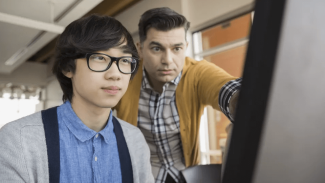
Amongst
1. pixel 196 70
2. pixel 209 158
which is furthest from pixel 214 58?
pixel 196 70

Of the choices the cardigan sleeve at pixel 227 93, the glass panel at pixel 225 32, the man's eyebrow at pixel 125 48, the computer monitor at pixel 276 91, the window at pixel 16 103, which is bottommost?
the computer monitor at pixel 276 91

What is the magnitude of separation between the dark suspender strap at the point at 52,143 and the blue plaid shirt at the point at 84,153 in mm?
28

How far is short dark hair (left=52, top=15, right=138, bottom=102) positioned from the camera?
34.6 inches

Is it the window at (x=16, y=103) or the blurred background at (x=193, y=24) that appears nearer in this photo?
the blurred background at (x=193, y=24)

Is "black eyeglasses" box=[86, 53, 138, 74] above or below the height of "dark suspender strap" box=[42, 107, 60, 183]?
above

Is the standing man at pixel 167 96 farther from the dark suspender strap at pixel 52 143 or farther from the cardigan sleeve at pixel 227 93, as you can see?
the dark suspender strap at pixel 52 143

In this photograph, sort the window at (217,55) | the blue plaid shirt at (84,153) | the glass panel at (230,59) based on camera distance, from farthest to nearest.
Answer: the glass panel at (230,59) → the window at (217,55) → the blue plaid shirt at (84,153)

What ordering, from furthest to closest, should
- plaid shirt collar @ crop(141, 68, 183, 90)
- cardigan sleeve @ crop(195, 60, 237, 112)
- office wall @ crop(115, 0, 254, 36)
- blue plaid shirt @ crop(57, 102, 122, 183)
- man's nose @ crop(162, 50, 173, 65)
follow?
office wall @ crop(115, 0, 254, 36) < plaid shirt collar @ crop(141, 68, 183, 90) < man's nose @ crop(162, 50, 173, 65) < cardigan sleeve @ crop(195, 60, 237, 112) < blue plaid shirt @ crop(57, 102, 122, 183)

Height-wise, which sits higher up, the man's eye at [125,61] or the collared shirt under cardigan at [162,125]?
the man's eye at [125,61]

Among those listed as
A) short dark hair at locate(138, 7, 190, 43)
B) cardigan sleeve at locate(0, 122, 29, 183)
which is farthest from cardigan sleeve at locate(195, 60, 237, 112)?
cardigan sleeve at locate(0, 122, 29, 183)

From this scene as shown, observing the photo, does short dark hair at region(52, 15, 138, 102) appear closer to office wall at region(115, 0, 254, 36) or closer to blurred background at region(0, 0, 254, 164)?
blurred background at region(0, 0, 254, 164)

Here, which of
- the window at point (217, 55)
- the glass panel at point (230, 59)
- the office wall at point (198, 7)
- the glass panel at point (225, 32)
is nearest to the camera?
the office wall at point (198, 7)

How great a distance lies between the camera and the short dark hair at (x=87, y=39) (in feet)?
2.89

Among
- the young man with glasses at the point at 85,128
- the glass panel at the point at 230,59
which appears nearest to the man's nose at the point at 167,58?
the young man with glasses at the point at 85,128
